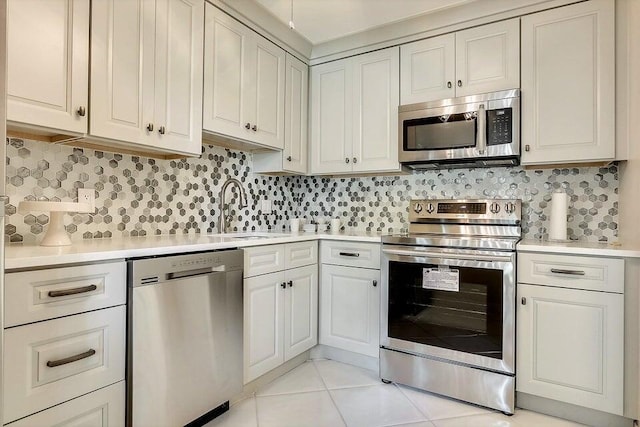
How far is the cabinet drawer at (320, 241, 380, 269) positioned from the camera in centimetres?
247

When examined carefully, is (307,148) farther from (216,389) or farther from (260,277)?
(216,389)

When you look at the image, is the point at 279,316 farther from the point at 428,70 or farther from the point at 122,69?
the point at 428,70

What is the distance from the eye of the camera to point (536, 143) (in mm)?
2213

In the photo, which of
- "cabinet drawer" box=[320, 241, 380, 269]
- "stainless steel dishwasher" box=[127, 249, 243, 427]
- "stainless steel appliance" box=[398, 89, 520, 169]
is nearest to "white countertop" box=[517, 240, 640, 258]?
"stainless steel appliance" box=[398, 89, 520, 169]

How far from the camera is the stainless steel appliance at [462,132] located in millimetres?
2258

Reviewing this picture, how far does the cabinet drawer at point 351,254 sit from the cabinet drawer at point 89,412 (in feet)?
4.93

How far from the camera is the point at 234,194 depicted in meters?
2.76

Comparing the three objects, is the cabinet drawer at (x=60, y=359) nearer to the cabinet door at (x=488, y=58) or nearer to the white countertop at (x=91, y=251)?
the white countertop at (x=91, y=251)

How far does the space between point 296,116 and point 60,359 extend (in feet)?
7.24

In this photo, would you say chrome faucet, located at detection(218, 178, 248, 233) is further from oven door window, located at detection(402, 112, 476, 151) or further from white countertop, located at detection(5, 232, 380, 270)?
oven door window, located at detection(402, 112, 476, 151)

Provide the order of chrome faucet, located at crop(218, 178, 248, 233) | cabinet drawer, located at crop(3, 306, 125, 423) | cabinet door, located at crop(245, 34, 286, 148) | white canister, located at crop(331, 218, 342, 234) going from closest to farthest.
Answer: cabinet drawer, located at crop(3, 306, 125, 423)
cabinet door, located at crop(245, 34, 286, 148)
chrome faucet, located at crop(218, 178, 248, 233)
white canister, located at crop(331, 218, 342, 234)

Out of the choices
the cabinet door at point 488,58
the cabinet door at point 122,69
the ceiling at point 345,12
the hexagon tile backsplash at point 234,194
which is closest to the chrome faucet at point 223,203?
the hexagon tile backsplash at point 234,194

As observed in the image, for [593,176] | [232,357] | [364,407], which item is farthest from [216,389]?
[593,176]

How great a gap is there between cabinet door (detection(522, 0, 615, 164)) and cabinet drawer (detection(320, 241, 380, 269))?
1.10 meters
